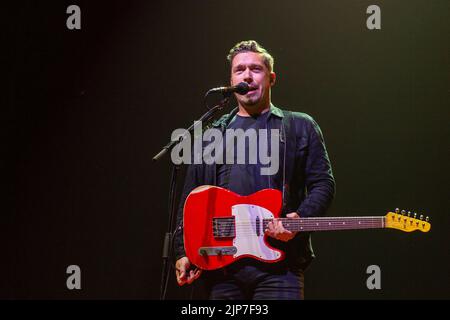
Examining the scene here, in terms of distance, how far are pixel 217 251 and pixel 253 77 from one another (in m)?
1.09

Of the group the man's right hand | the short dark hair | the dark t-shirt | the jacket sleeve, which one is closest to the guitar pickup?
the man's right hand

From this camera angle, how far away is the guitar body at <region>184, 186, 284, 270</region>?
319cm

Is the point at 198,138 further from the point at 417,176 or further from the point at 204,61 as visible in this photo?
the point at 417,176

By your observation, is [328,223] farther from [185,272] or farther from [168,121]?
[168,121]

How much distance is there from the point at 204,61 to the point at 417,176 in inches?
65.4

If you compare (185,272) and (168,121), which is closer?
(185,272)

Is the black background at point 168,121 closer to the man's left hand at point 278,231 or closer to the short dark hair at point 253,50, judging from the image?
the short dark hair at point 253,50

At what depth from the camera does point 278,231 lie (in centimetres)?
315

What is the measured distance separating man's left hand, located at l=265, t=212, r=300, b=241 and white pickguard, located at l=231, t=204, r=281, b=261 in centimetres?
4

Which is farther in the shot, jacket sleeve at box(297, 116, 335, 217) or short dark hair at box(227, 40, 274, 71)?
short dark hair at box(227, 40, 274, 71)

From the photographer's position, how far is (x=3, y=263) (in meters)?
3.86

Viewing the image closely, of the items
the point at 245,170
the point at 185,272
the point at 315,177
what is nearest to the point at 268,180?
the point at 245,170

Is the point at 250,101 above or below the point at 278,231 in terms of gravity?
above

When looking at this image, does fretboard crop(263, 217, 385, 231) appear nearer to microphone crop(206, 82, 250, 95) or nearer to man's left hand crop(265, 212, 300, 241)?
man's left hand crop(265, 212, 300, 241)
